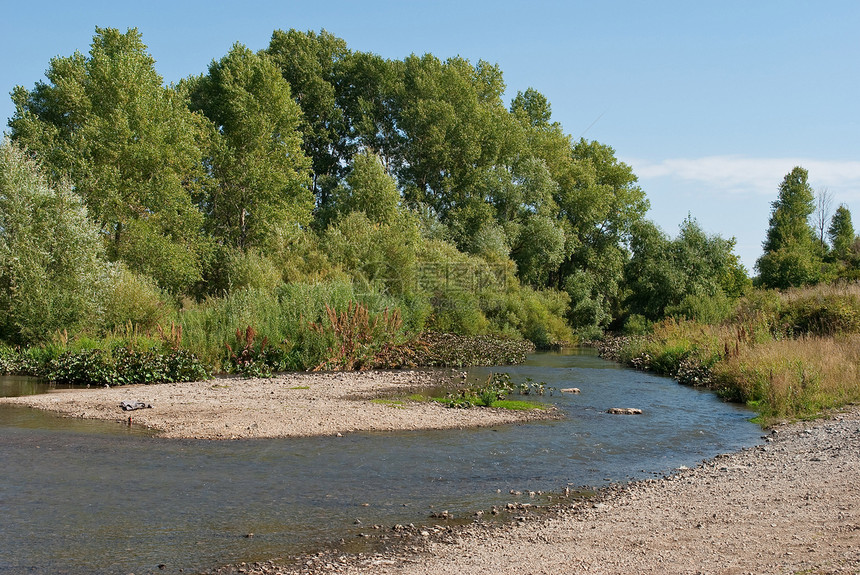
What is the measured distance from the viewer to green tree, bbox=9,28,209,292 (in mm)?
36875

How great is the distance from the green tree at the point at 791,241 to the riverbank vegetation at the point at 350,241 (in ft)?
0.90

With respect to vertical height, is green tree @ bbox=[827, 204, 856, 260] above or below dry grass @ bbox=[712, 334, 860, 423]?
above

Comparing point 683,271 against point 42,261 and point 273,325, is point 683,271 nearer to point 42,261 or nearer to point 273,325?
point 273,325

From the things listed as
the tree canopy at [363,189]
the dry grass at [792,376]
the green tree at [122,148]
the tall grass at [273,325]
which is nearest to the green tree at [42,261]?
the tree canopy at [363,189]

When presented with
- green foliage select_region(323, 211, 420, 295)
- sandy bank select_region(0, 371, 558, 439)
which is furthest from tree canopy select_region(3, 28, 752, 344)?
sandy bank select_region(0, 371, 558, 439)

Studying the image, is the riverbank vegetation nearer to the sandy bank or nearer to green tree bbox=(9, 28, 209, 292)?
green tree bbox=(9, 28, 209, 292)

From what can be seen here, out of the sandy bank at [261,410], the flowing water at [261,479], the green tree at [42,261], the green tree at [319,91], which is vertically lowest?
the flowing water at [261,479]

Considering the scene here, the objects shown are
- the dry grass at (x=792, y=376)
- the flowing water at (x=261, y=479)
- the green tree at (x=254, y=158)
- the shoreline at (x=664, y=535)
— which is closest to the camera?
the shoreline at (x=664, y=535)

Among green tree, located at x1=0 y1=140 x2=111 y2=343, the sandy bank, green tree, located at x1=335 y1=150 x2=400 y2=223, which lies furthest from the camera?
green tree, located at x1=335 y1=150 x2=400 y2=223

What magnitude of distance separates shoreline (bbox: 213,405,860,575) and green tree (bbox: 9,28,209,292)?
107 feet

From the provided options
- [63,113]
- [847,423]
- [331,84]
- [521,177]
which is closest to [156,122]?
[63,113]

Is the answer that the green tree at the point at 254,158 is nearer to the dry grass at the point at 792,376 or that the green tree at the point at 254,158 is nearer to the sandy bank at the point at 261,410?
the sandy bank at the point at 261,410

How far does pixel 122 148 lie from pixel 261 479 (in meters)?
31.4

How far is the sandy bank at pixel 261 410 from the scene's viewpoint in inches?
591
